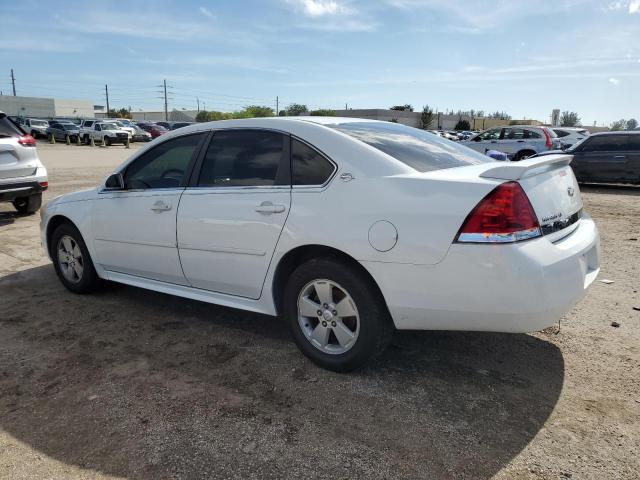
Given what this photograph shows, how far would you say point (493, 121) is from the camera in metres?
93.3

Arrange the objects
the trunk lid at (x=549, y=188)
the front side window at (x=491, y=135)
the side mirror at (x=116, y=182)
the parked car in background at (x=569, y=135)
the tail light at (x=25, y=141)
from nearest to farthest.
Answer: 1. the trunk lid at (x=549, y=188)
2. the side mirror at (x=116, y=182)
3. the tail light at (x=25, y=141)
4. the front side window at (x=491, y=135)
5. the parked car in background at (x=569, y=135)

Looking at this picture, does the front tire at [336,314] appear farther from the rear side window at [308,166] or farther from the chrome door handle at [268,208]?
the rear side window at [308,166]

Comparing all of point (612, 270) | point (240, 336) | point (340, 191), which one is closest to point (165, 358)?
point (240, 336)

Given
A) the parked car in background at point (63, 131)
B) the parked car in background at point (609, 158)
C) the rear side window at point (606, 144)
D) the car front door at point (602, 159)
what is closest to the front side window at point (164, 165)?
the parked car in background at point (609, 158)

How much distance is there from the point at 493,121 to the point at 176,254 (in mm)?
97962

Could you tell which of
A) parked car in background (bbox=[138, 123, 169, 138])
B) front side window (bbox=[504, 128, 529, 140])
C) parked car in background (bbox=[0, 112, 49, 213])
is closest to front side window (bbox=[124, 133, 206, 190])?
parked car in background (bbox=[0, 112, 49, 213])

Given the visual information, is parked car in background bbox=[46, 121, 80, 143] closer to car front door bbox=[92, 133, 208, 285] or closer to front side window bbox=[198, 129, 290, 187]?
car front door bbox=[92, 133, 208, 285]

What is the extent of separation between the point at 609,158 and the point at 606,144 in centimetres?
40

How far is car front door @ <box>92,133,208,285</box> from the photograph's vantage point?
3.92 meters

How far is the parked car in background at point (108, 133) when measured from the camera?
119 feet

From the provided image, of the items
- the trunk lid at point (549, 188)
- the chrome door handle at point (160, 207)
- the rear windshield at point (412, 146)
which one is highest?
the rear windshield at point (412, 146)

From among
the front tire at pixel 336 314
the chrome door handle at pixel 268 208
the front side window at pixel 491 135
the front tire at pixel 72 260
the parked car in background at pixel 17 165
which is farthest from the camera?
the front side window at pixel 491 135

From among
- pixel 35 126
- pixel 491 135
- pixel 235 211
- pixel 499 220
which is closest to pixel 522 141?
pixel 491 135

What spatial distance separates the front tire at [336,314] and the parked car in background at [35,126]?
47207 millimetres
